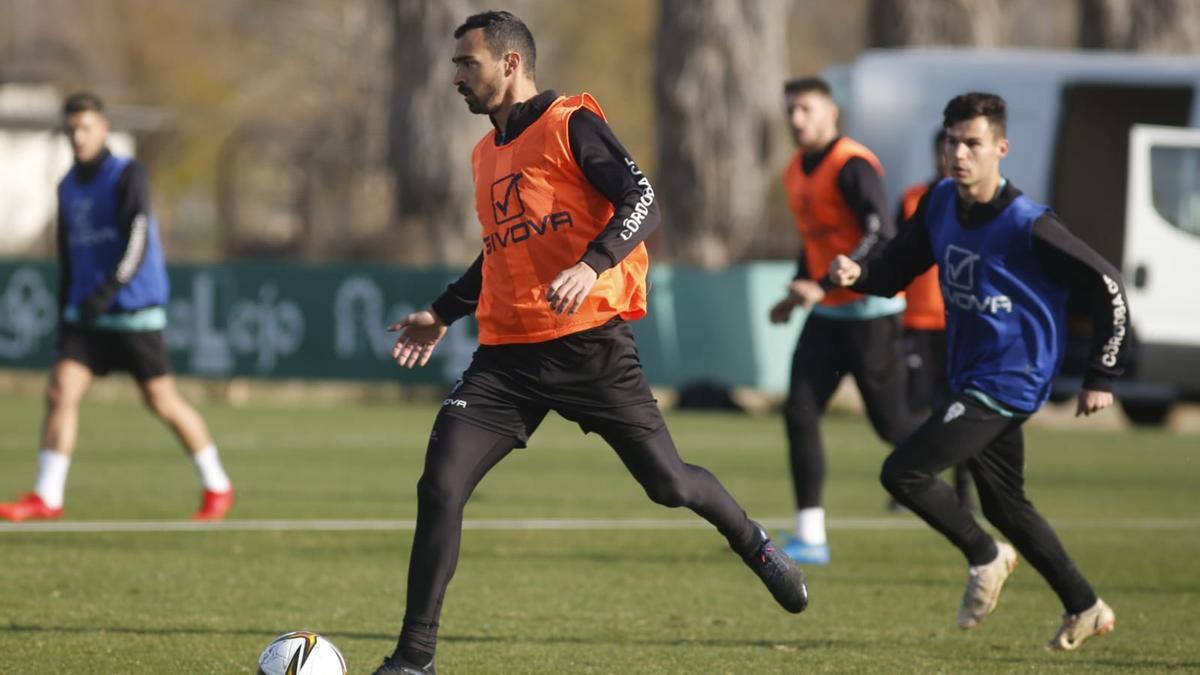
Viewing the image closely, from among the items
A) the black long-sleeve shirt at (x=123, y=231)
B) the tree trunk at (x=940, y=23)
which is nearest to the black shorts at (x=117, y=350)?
the black long-sleeve shirt at (x=123, y=231)

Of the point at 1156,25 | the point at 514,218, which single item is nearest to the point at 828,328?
the point at 514,218

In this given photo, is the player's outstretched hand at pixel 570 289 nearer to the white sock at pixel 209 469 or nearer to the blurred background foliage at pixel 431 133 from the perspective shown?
the white sock at pixel 209 469

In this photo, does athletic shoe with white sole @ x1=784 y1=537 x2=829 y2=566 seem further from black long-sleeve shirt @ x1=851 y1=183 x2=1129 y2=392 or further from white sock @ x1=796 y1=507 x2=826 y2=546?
black long-sleeve shirt @ x1=851 y1=183 x2=1129 y2=392

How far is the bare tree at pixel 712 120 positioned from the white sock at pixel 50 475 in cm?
1407

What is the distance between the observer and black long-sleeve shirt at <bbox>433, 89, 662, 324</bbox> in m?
5.95

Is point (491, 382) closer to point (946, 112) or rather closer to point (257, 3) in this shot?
point (946, 112)

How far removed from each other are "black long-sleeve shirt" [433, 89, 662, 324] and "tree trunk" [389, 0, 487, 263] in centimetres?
1708

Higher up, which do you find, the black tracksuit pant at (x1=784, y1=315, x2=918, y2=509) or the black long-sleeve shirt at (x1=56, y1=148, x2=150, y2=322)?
the black long-sleeve shirt at (x1=56, y1=148, x2=150, y2=322)

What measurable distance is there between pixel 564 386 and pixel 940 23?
18.6 metres

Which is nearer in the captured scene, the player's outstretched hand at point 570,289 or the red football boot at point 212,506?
the player's outstretched hand at point 570,289

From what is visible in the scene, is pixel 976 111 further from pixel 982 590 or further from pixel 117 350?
pixel 117 350

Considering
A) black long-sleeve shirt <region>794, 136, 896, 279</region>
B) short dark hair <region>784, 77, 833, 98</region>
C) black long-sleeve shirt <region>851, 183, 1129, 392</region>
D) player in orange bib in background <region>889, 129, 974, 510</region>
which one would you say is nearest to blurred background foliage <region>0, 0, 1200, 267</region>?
player in orange bib in background <region>889, 129, 974, 510</region>

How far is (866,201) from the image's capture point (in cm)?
933

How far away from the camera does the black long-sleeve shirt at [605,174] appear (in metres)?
5.95
